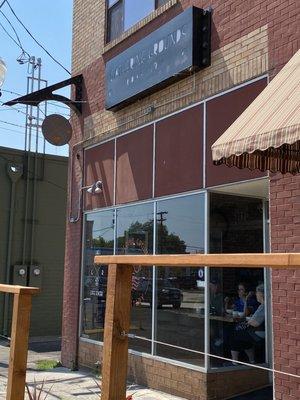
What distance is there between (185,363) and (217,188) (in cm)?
237

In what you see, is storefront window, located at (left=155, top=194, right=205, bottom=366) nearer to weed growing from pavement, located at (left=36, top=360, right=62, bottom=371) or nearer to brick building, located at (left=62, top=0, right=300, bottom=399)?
brick building, located at (left=62, top=0, right=300, bottom=399)

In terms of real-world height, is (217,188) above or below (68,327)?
above

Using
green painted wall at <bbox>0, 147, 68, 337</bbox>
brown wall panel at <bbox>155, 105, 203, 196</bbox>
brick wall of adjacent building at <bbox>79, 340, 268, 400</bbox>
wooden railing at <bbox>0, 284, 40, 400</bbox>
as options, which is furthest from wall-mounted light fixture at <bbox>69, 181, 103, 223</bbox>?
wooden railing at <bbox>0, 284, 40, 400</bbox>

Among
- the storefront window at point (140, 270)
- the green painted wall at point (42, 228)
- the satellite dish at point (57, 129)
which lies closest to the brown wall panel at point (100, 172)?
the satellite dish at point (57, 129)

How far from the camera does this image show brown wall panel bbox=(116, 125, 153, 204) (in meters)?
8.29

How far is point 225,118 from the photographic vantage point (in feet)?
22.6

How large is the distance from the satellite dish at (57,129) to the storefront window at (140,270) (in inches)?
78.8

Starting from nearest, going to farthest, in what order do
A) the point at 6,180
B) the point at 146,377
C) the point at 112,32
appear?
the point at 146,377, the point at 112,32, the point at 6,180

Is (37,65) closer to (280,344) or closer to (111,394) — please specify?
(280,344)

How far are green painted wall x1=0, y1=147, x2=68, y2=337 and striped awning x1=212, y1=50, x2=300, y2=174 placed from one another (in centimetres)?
982

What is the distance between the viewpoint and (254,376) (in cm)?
712

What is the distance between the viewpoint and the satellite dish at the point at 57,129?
380 inches

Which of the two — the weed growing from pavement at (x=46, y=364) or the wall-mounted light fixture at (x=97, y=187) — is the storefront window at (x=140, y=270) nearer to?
the wall-mounted light fixture at (x=97, y=187)

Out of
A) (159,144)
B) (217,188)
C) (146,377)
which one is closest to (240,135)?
(217,188)
